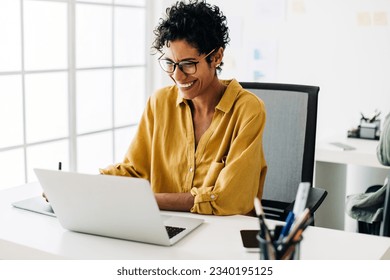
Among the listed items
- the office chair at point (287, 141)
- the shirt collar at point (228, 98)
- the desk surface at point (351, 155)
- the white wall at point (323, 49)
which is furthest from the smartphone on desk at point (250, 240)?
the white wall at point (323, 49)

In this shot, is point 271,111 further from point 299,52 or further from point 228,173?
point 299,52

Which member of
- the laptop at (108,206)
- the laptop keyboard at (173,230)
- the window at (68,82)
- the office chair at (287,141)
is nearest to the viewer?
the laptop at (108,206)

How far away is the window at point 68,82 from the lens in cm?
302

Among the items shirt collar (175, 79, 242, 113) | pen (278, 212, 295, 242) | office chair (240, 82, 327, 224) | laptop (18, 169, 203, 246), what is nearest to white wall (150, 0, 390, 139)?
office chair (240, 82, 327, 224)

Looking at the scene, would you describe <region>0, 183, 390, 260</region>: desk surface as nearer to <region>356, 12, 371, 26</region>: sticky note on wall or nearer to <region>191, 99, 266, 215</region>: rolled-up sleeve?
<region>191, 99, 266, 215</region>: rolled-up sleeve

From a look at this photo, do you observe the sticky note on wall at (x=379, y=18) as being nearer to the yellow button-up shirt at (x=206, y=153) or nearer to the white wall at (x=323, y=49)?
the white wall at (x=323, y=49)

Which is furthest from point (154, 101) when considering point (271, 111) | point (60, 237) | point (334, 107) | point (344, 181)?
point (334, 107)

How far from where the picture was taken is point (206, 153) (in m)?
1.99

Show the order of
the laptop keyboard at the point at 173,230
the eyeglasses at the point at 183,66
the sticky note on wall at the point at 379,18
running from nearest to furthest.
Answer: the laptop keyboard at the point at 173,230 < the eyeglasses at the point at 183,66 < the sticky note on wall at the point at 379,18

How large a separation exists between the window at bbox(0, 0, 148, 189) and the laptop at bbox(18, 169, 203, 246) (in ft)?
5.00

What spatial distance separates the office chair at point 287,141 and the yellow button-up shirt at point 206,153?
23 centimetres

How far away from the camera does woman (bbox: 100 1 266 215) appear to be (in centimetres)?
183

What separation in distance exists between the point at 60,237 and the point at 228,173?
53 cm
